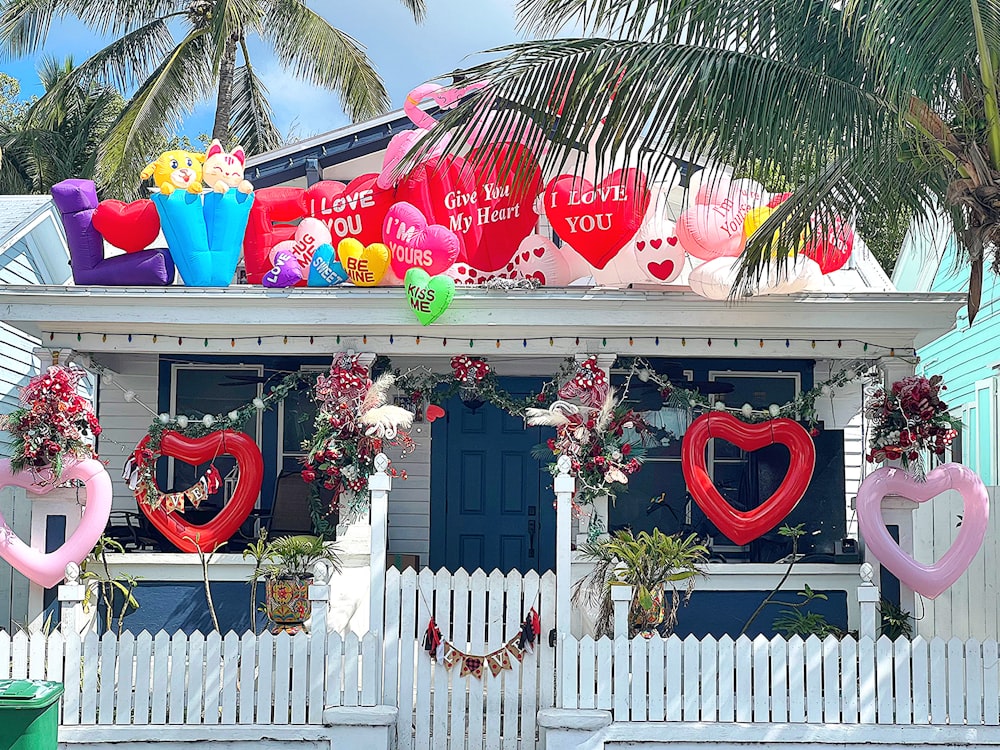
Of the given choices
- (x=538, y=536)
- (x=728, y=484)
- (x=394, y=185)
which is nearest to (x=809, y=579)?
(x=728, y=484)

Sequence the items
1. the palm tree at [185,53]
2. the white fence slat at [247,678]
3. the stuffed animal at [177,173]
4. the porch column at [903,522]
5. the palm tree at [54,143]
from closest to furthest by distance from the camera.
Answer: the white fence slat at [247,678] → the porch column at [903,522] → the stuffed animal at [177,173] → the palm tree at [185,53] → the palm tree at [54,143]

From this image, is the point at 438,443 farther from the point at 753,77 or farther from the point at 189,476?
the point at 753,77

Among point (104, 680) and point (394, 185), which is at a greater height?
point (394, 185)

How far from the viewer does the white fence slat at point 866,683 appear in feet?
24.7

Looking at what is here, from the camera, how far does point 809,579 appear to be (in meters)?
9.47

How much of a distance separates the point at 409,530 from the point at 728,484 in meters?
3.23

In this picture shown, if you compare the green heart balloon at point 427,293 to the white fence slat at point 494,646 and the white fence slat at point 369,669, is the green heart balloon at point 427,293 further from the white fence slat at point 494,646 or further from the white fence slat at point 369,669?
the white fence slat at point 369,669

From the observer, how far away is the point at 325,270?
9703mm

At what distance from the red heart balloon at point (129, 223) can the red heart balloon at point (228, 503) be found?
1666 millimetres

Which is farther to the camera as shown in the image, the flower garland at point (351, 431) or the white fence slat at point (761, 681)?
the flower garland at point (351, 431)

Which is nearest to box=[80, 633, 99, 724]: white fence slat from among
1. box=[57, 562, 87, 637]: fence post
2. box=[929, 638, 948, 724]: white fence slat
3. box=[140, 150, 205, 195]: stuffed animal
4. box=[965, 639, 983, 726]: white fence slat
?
box=[57, 562, 87, 637]: fence post

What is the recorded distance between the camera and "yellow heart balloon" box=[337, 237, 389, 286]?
31.7 feet

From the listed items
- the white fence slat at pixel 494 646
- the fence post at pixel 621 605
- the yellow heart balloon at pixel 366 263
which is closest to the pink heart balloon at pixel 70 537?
the yellow heart balloon at pixel 366 263

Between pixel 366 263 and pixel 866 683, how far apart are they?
5014 millimetres
